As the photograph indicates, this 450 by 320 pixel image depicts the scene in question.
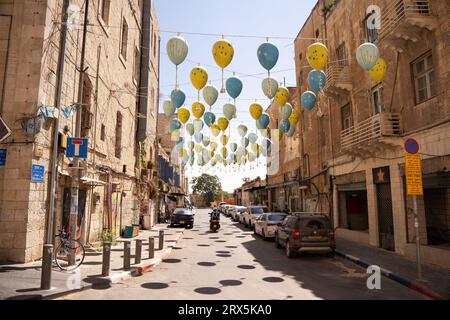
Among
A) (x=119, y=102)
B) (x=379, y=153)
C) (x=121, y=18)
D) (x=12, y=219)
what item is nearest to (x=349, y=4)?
(x=379, y=153)

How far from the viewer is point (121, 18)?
58.5 ft

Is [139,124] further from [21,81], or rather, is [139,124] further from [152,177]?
[21,81]

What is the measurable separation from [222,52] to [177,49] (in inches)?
65.9

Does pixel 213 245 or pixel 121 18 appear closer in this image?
pixel 213 245

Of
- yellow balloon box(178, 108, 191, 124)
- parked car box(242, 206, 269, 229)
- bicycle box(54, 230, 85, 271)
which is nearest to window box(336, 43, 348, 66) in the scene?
yellow balloon box(178, 108, 191, 124)

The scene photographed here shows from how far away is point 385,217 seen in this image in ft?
46.2

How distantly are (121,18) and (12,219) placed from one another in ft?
44.0

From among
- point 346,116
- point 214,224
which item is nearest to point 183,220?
point 214,224

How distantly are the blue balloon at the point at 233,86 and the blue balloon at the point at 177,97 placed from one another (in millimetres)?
2416

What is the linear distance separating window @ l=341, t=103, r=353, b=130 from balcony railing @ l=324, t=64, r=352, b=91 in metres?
1.26

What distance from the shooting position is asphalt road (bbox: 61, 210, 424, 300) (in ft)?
22.6

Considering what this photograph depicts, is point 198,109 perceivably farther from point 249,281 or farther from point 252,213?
point 252,213

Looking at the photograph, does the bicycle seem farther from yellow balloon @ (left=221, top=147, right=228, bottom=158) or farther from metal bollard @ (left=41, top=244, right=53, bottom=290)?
yellow balloon @ (left=221, top=147, right=228, bottom=158)

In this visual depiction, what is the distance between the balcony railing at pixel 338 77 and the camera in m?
17.0
